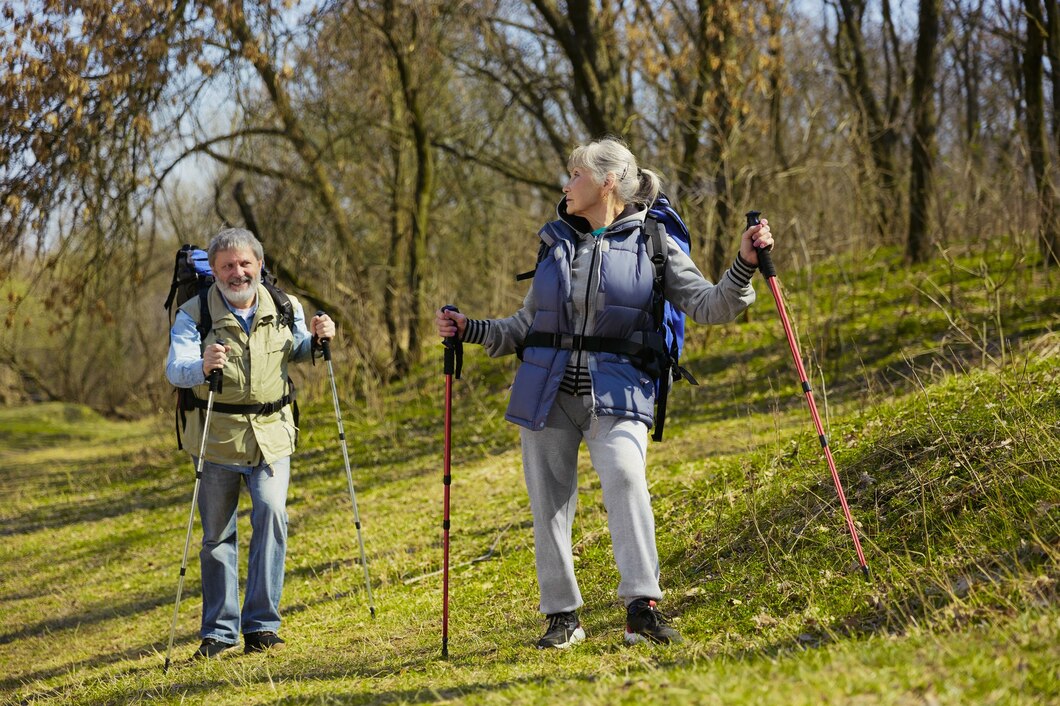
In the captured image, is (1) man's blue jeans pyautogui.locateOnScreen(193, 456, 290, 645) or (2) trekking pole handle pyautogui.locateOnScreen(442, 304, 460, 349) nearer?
(2) trekking pole handle pyautogui.locateOnScreen(442, 304, 460, 349)

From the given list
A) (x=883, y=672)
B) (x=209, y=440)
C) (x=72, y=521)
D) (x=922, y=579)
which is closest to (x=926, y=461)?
(x=922, y=579)

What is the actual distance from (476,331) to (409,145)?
36.4 feet

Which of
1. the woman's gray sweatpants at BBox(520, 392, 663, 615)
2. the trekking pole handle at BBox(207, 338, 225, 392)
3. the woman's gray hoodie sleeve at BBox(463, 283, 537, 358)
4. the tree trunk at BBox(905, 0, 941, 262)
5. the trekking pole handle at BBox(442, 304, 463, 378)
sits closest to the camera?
the woman's gray sweatpants at BBox(520, 392, 663, 615)

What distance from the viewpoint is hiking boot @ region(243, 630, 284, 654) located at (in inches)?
210

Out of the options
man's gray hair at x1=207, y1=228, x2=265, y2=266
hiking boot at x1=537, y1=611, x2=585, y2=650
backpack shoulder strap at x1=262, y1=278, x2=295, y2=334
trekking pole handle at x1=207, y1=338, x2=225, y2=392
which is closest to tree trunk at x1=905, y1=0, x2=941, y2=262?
backpack shoulder strap at x1=262, y1=278, x2=295, y2=334

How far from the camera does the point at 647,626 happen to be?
4.08m

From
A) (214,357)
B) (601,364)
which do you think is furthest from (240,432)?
(601,364)

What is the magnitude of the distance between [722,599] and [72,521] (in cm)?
861

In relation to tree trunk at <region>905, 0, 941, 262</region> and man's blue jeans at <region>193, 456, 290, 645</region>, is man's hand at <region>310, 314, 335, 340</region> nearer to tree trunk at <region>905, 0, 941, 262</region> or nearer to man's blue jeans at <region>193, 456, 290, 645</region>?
man's blue jeans at <region>193, 456, 290, 645</region>

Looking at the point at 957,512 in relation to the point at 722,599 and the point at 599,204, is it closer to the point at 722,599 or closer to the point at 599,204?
the point at 722,599

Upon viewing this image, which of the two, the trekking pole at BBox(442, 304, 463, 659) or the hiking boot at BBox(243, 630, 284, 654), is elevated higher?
the trekking pole at BBox(442, 304, 463, 659)

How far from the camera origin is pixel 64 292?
472 inches

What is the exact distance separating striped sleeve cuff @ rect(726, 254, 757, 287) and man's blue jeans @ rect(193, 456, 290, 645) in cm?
255

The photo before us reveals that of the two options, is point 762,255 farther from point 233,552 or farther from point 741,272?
point 233,552
